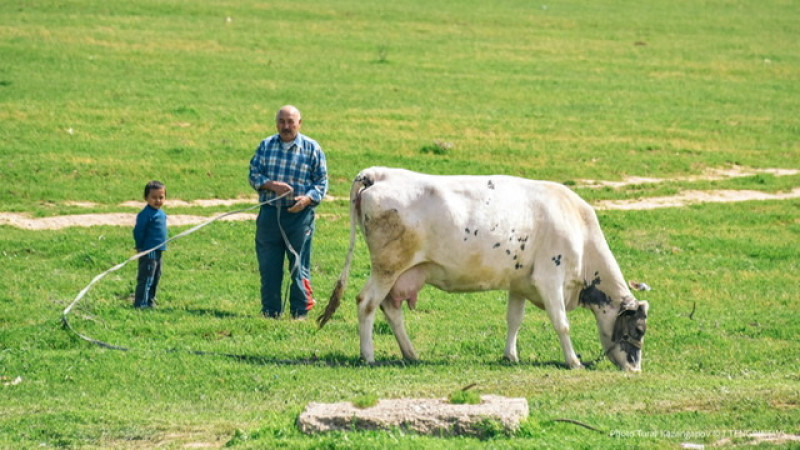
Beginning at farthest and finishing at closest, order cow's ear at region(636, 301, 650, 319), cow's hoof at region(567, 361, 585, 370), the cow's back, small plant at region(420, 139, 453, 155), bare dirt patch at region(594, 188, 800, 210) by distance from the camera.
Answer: small plant at region(420, 139, 453, 155)
bare dirt patch at region(594, 188, 800, 210)
cow's ear at region(636, 301, 650, 319)
cow's hoof at region(567, 361, 585, 370)
the cow's back

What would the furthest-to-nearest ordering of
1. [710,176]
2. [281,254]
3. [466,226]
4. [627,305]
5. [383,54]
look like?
[383,54], [710,176], [281,254], [627,305], [466,226]

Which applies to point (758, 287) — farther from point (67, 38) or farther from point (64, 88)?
point (67, 38)

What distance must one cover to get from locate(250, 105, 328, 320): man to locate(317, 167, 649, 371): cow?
50.7 inches

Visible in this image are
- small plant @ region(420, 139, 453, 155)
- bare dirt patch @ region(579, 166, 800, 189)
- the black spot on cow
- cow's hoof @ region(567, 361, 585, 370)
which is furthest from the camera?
small plant @ region(420, 139, 453, 155)

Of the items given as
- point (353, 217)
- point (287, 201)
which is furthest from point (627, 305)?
point (287, 201)

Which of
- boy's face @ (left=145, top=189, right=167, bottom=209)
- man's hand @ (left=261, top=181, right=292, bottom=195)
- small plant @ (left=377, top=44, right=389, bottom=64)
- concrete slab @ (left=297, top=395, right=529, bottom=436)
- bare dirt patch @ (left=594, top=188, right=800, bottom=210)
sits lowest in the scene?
bare dirt patch @ (left=594, top=188, right=800, bottom=210)

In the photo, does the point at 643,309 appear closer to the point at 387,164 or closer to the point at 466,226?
the point at 466,226

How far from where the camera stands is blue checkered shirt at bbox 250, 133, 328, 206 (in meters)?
16.4

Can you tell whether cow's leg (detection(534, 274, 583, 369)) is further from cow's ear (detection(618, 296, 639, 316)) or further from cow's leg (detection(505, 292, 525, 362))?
cow's ear (detection(618, 296, 639, 316))

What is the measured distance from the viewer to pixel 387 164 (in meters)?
28.2

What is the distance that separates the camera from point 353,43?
43.1 metres

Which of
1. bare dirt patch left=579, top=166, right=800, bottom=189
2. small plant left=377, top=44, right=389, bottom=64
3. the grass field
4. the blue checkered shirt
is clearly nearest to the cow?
the grass field

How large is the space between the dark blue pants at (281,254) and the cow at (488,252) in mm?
1215

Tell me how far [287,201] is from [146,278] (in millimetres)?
2114
